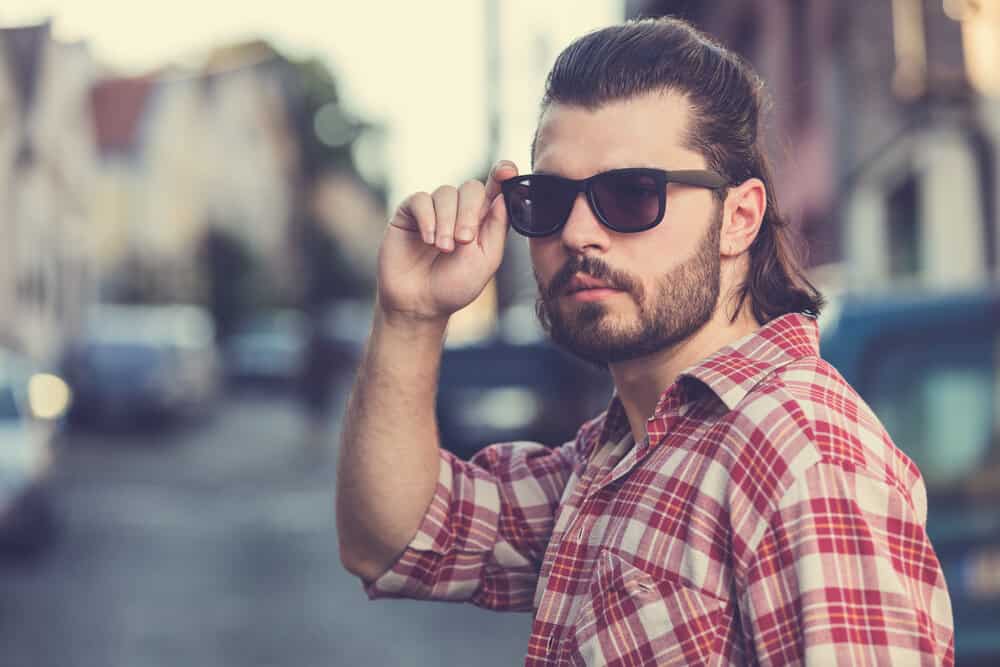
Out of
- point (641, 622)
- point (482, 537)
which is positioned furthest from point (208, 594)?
point (641, 622)

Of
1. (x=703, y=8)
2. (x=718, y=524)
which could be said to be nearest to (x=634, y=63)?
(x=718, y=524)

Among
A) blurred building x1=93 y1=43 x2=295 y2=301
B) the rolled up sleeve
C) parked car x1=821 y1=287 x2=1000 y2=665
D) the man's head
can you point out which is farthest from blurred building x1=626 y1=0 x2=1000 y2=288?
the man's head

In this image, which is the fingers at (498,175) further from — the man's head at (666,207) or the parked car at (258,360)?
the parked car at (258,360)

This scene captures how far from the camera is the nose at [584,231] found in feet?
5.88

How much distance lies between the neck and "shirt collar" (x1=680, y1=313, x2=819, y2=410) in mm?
68

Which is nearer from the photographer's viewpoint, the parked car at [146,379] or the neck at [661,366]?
the neck at [661,366]

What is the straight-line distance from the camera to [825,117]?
48.1 feet

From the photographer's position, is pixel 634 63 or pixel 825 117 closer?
pixel 634 63

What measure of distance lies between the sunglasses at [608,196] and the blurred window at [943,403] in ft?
7.38

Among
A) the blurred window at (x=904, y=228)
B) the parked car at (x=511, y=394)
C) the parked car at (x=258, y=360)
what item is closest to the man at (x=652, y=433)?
the parked car at (x=511, y=394)

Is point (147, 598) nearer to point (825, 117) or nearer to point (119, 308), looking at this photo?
point (119, 308)

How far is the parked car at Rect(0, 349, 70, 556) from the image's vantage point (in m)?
8.85

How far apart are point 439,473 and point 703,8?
70.2ft

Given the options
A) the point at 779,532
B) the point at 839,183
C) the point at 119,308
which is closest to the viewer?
the point at 779,532
